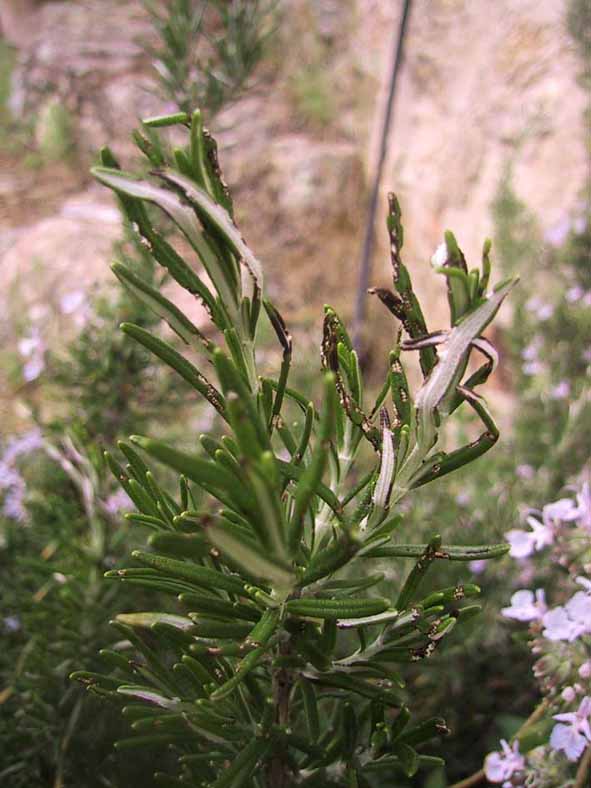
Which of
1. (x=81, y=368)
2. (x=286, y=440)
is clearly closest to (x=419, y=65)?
(x=81, y=368)

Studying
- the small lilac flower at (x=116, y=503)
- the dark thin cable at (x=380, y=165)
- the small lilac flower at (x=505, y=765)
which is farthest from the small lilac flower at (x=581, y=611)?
the dark thin cable at (x=380, y=165)

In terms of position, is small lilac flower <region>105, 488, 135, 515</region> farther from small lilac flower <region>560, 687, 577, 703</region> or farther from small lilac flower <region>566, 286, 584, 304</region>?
small lilac flower <region>566, 286, 584, 304</region>

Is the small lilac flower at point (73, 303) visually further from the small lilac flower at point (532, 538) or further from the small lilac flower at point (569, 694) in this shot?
the small lilac flower at point (569, 694)

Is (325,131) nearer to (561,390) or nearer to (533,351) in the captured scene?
(533,351)

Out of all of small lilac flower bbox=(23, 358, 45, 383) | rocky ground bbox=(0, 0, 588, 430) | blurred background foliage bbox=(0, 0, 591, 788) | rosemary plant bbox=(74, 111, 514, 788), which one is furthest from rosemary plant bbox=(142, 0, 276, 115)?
rocky ground bbox=(0, 0, 588, 430)

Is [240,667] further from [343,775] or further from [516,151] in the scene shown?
[516,151]

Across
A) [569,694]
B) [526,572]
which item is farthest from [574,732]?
[526,572]
